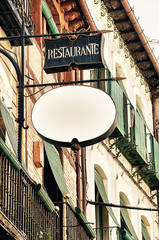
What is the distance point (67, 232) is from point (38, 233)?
8.51 feet

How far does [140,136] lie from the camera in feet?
78.2

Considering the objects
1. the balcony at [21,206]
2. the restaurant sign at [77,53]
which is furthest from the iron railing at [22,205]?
the restaurant sign at [77,53]

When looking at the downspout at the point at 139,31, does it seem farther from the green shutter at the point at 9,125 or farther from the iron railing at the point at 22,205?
the green shutter at the point at 9,125

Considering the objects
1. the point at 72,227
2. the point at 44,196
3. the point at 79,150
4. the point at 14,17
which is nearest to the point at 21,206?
the point at 44,196

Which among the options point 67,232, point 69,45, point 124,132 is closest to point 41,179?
point 67,232

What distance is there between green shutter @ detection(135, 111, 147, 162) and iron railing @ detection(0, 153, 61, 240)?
10557mm

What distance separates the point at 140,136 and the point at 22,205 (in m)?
13.0

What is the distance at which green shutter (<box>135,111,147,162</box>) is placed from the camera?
23.3 meters

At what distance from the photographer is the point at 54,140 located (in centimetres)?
1003

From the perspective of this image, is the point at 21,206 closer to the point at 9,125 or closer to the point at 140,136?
the point at 9,125

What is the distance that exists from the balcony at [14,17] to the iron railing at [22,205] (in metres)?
2.84

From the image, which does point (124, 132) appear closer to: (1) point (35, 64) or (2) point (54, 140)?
(1) point (35, 64)

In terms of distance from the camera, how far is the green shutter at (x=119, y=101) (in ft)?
69.3

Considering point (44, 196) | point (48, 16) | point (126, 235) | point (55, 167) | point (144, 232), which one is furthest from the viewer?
point (144, 232)
